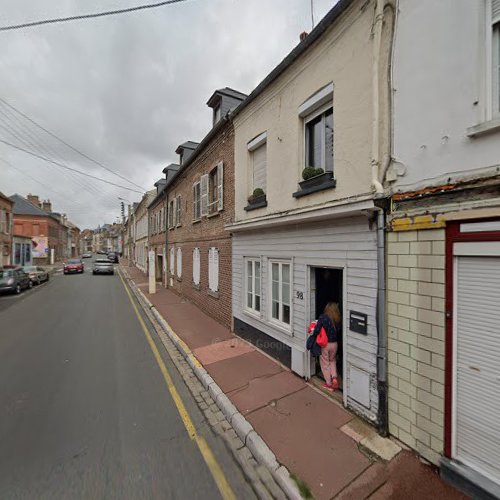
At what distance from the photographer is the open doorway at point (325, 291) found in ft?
16.8

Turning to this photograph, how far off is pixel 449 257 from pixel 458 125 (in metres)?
1.39

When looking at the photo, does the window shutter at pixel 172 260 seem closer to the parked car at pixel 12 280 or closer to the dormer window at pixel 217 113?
the dormer window at pixel 217 113

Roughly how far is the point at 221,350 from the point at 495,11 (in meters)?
7.01

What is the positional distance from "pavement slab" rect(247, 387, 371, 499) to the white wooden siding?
1.74 ft

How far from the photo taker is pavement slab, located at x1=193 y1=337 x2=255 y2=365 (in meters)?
6.16

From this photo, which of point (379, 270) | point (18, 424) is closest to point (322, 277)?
point (379, 270)

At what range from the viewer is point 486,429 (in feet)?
8.82

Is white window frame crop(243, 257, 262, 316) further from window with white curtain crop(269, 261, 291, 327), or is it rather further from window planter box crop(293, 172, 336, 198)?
window planter box crop(293, 172, 336, 198)

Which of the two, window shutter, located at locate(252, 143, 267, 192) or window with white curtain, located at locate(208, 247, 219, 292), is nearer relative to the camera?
window shutter, located at locate(252, 143, 267, 192)

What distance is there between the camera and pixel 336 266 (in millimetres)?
4402

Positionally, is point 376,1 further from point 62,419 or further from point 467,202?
point 62,419

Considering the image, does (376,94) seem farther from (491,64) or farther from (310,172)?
(310,172)

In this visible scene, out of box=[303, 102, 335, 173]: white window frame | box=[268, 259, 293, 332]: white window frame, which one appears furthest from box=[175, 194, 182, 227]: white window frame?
box=[303, 102, 335, 173]: white window frame

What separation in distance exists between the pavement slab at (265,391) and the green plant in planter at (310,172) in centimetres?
382
